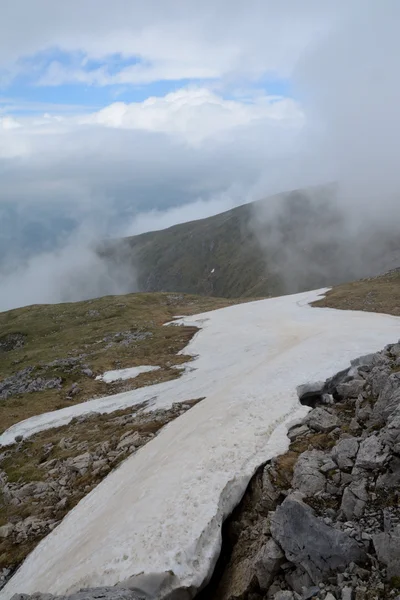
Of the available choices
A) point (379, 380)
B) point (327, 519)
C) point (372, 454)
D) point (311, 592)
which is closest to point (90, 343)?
point (379, 380)

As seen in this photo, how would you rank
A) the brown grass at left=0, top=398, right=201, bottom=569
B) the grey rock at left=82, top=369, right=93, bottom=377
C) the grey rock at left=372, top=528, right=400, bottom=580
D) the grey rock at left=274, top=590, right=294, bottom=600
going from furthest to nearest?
the grey rock at left=82, top=369, right=93, bottom=377, the brown grass at left=0, top=398, right=201, bottom=569, the grey rock at left=274, top=590, right=294, bottom=600, the grey rock at left=372, top=528, right=400, bottom=580

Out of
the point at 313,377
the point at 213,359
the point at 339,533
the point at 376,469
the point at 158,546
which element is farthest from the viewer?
the point at 213,359

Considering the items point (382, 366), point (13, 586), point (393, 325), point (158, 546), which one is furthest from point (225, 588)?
point (393, 325)

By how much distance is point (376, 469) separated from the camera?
17062 millimetres

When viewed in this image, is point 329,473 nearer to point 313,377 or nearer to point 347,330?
point 313,377

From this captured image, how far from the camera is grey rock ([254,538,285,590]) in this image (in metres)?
16.0

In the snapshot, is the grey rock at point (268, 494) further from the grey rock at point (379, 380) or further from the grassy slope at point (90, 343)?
the grassy slope at point (90, 343)

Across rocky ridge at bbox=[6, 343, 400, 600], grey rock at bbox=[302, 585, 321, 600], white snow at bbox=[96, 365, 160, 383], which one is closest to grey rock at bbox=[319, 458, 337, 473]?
rocky ridge at bbox=[6, 343, 400, 600]

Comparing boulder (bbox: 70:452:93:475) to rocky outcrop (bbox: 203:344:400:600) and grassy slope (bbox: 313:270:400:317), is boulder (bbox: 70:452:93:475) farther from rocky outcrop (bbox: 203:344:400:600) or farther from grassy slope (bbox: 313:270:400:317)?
grassy slope (bbox: 313:270:400:317)

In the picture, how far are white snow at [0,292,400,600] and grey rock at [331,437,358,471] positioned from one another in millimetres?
4781

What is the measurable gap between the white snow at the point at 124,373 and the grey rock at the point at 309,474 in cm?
4012

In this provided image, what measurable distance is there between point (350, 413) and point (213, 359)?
31.1 m

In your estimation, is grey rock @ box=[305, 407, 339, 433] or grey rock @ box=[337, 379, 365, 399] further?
grey rock @ box=[337, 379, 365, 399]

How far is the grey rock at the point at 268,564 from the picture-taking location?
16.0 metres
